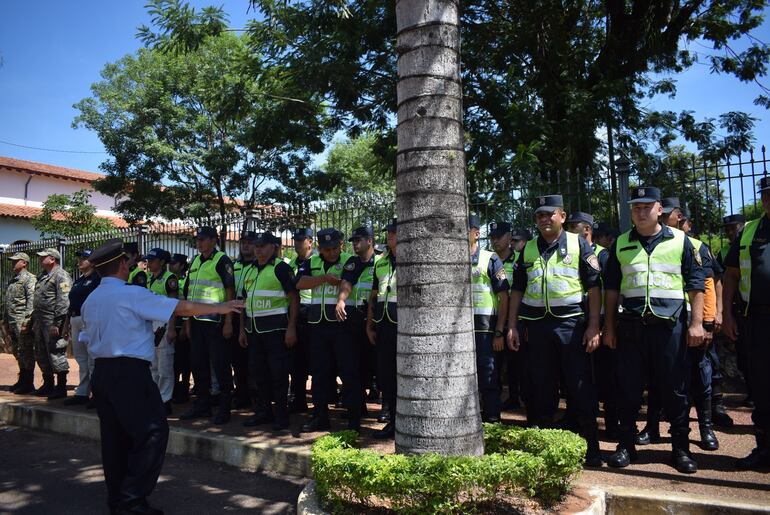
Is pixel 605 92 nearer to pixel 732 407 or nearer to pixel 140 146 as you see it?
pixel 732 407

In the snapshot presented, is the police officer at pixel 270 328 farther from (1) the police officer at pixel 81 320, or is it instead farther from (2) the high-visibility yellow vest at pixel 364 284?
(1) the police officer at pixel 81 320

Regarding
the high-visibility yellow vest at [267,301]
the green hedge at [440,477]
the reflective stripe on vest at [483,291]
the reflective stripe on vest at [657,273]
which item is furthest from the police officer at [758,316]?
the high-visibility yellow vest at [267,301]

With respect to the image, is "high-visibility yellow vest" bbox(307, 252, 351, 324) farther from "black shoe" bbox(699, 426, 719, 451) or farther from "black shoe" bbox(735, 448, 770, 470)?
"black shoe" bbox(735, 448, 770, 470)

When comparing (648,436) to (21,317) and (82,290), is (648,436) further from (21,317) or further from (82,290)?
(21,317)

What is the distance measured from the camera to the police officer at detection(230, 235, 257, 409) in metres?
7.33

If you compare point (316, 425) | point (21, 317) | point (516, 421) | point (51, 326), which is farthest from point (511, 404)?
point (21, 317)

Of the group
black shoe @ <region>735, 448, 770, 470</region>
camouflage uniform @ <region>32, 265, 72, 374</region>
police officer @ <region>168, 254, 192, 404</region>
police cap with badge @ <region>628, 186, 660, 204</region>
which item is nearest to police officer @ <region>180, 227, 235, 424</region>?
police officer @ <region>168, 254, 192, 404</region>

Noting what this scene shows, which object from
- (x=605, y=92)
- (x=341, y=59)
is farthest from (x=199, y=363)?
(x=605, y=92)

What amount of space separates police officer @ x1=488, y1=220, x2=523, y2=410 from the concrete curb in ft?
8.34

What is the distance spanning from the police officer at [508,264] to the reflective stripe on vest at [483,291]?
21.4 inches

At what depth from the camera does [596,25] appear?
12.6 metres

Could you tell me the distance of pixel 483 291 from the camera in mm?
6234

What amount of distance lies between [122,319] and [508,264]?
14.4 feet

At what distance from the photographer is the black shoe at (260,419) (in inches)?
261
